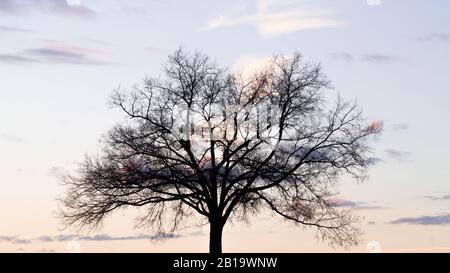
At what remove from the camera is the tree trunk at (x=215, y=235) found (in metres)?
31.7

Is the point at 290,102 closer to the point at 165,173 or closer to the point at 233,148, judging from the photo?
the point at 233,148

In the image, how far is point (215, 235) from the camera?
1260 inches

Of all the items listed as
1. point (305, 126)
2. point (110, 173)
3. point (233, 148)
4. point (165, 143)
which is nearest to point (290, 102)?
point (305, 126)

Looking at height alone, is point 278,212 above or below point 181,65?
below

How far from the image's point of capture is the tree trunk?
31.7m

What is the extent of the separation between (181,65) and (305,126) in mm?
6160

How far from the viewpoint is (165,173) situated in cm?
3256

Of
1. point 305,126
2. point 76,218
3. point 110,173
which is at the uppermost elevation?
point 305,126

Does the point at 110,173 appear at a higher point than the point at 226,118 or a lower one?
lower
